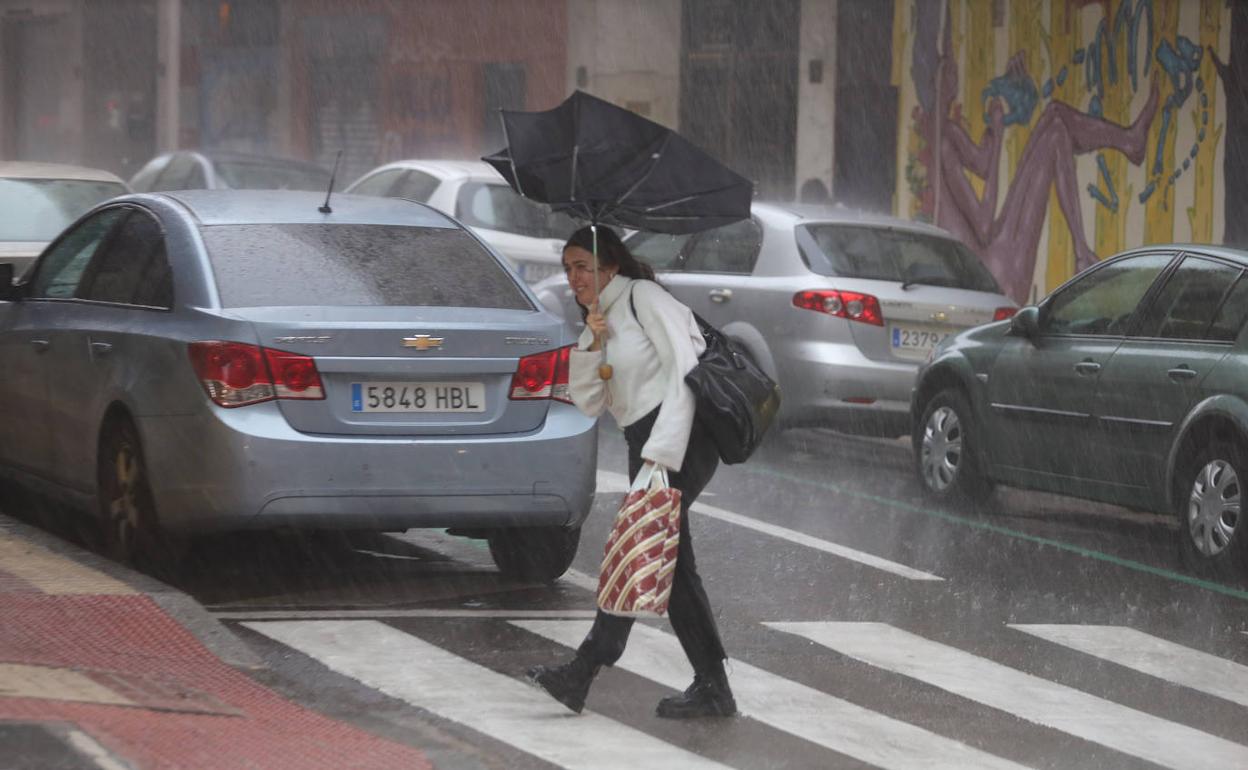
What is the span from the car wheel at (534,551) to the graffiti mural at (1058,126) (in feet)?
39.6

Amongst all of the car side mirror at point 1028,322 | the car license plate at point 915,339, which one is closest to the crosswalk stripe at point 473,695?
the car side mirror at point 1028,322

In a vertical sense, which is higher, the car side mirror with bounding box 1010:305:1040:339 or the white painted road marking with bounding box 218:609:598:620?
the car side mirror with bounding box 1010:305:1040:339

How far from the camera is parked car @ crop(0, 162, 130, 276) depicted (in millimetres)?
14383

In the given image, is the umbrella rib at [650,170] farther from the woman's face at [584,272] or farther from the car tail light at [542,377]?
the car tail light at [542,377]

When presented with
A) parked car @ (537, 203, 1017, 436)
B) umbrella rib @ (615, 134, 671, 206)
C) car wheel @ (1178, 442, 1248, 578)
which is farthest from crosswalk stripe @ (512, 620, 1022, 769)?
parked car @ (537, 203, 1017, 436)

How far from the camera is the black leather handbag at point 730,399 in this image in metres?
6.62

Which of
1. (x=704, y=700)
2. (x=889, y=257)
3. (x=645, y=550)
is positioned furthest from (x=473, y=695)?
(x=889, y=257)

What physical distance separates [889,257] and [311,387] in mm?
6868

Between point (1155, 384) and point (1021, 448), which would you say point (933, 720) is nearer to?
point (1155, 384)

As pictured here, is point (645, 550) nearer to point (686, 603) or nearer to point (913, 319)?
point (686, 603)

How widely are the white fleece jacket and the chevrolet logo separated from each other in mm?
1400

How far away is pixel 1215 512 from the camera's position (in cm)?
1002

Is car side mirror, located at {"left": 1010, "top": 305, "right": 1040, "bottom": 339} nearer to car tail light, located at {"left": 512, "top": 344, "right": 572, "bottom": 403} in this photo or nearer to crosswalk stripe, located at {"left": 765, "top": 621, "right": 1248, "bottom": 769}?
crosswalk stripe, located at {"left": 765, "top": 621, "right": 1248, "bottom": 769}

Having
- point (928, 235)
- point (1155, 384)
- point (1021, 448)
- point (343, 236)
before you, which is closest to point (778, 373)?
point (928, 235)
